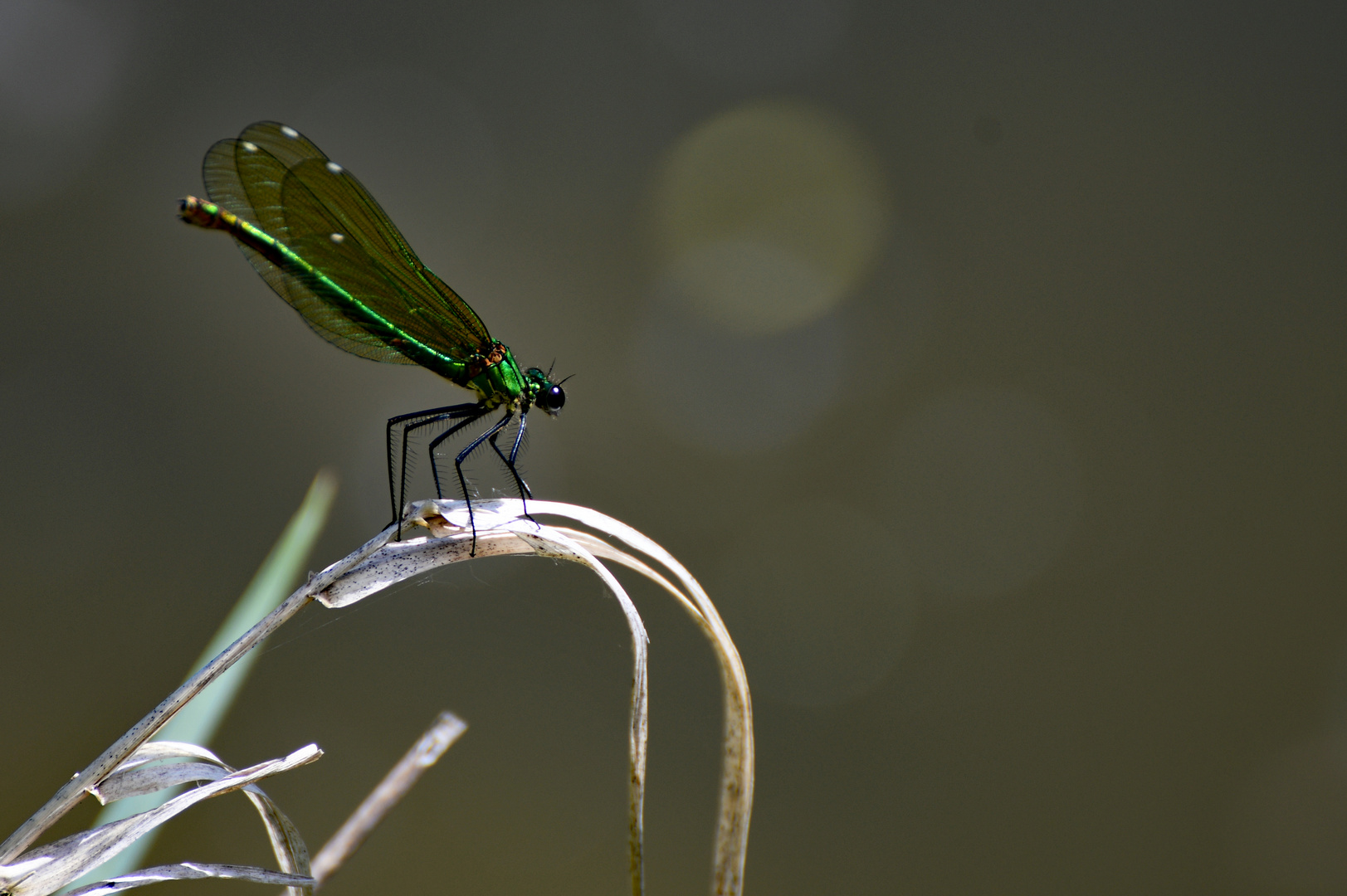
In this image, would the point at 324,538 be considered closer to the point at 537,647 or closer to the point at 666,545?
the point at 537,647

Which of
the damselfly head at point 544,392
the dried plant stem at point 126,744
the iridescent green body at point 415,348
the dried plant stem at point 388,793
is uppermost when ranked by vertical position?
the iridescent green body at point 415,348

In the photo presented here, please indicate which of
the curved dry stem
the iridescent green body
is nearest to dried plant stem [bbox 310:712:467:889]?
the curved dry stem

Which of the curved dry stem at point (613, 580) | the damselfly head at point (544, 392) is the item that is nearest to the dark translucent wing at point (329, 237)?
the damselfly head at point (544, 392)

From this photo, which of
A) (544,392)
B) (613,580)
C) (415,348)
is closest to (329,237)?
(415,348)

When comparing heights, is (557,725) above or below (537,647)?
below

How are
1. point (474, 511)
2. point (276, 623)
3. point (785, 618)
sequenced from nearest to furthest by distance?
point (276, 623)
point (474, 511)
point (785, 618)

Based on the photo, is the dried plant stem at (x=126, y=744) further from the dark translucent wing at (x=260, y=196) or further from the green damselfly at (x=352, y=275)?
the dark translucent wing at (x=260, y=196)

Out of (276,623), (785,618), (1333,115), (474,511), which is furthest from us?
(785,618)

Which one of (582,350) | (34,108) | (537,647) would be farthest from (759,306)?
(34,108)

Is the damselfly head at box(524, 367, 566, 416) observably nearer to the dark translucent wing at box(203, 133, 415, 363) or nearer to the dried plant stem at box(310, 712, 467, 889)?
the dark translucent wing at box(203, 133, 415, 363)
